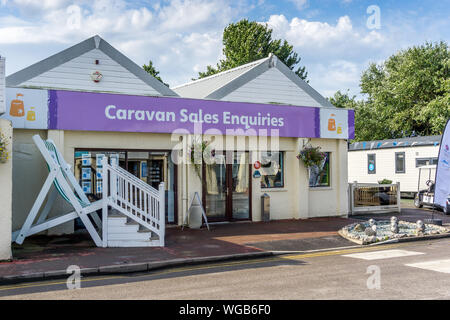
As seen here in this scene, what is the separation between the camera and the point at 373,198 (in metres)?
18.1

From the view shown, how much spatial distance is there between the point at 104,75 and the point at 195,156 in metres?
3.70

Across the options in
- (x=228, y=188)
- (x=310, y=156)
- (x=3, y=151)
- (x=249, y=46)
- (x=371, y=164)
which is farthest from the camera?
(x=249, y=46)

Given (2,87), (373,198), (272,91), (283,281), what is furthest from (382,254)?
(2,87)

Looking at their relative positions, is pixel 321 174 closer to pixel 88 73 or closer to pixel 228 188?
pixel 228 188

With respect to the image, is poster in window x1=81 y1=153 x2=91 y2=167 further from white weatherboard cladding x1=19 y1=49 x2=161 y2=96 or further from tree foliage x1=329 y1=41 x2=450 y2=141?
tree foliage x1=329 y1=41 x2=450 y2=141

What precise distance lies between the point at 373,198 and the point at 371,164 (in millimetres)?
9538

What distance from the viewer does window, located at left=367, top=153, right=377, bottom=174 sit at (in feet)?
88.1

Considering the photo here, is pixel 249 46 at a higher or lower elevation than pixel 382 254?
higher

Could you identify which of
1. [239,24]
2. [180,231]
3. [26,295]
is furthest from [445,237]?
[239,24]

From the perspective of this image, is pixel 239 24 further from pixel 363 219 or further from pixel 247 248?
pixel 247 248

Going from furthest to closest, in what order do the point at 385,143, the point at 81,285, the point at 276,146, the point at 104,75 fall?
the point at 385,143, the point at 276,146, the point at 104,75, the point at 81,285

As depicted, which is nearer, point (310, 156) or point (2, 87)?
point (2, 87)

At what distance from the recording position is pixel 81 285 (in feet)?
24.2

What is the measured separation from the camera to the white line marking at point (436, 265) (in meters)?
8.16
